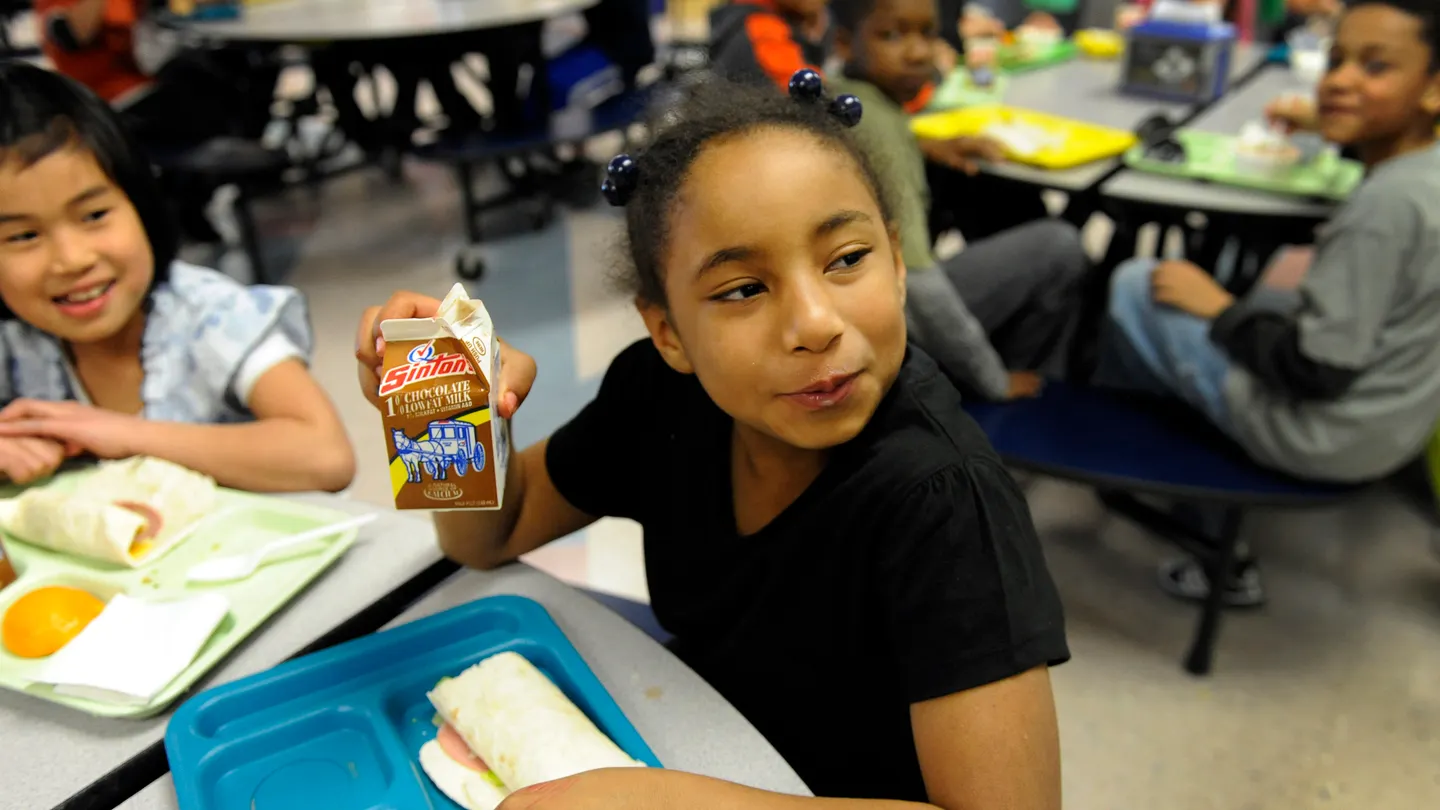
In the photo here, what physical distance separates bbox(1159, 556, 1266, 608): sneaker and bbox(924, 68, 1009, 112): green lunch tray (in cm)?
122

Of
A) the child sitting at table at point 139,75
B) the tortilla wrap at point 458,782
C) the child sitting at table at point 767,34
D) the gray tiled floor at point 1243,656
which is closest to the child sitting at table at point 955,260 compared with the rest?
the child sitting at table at point 767,34

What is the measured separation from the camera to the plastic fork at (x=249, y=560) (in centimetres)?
90

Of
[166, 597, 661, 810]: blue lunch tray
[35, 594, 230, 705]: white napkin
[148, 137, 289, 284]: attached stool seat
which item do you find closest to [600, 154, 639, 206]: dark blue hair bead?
[166, 597, 661, 810]: blue lunch tray

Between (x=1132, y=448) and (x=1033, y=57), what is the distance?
1.64 metres

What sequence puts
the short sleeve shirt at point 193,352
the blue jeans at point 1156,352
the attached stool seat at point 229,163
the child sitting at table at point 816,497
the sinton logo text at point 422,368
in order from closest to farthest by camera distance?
1. the sinton logo text at point 422,368
2. the child sitting at table at point 816,497
3. the short sleeve shirt at point 193,352
4. the blue jeans at point 1156,352
5. the attached stool seat at point 229,163

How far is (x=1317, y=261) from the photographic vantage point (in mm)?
1555

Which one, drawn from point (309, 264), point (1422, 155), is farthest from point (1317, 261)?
point (309, 264)

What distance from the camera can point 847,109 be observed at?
0.81 meters

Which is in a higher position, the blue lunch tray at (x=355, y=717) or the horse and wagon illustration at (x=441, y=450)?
the horse and wagon illustration at (x=441, y=450)

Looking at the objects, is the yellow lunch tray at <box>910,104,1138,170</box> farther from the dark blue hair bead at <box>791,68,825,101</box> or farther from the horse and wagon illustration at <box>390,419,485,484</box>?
the horse and wagon illustration at <box>390,419,485,484</box>

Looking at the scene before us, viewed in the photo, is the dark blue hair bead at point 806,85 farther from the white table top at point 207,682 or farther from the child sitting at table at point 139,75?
the child sitting at table at point 139,75

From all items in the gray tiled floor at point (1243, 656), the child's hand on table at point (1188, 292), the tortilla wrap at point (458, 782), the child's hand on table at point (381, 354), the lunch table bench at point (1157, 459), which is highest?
the child's hand on table at point (381, 354)

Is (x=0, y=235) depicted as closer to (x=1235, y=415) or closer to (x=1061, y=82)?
(x=1235, y=415)

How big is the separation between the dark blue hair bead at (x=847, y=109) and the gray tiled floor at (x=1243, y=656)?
36 centimetres
